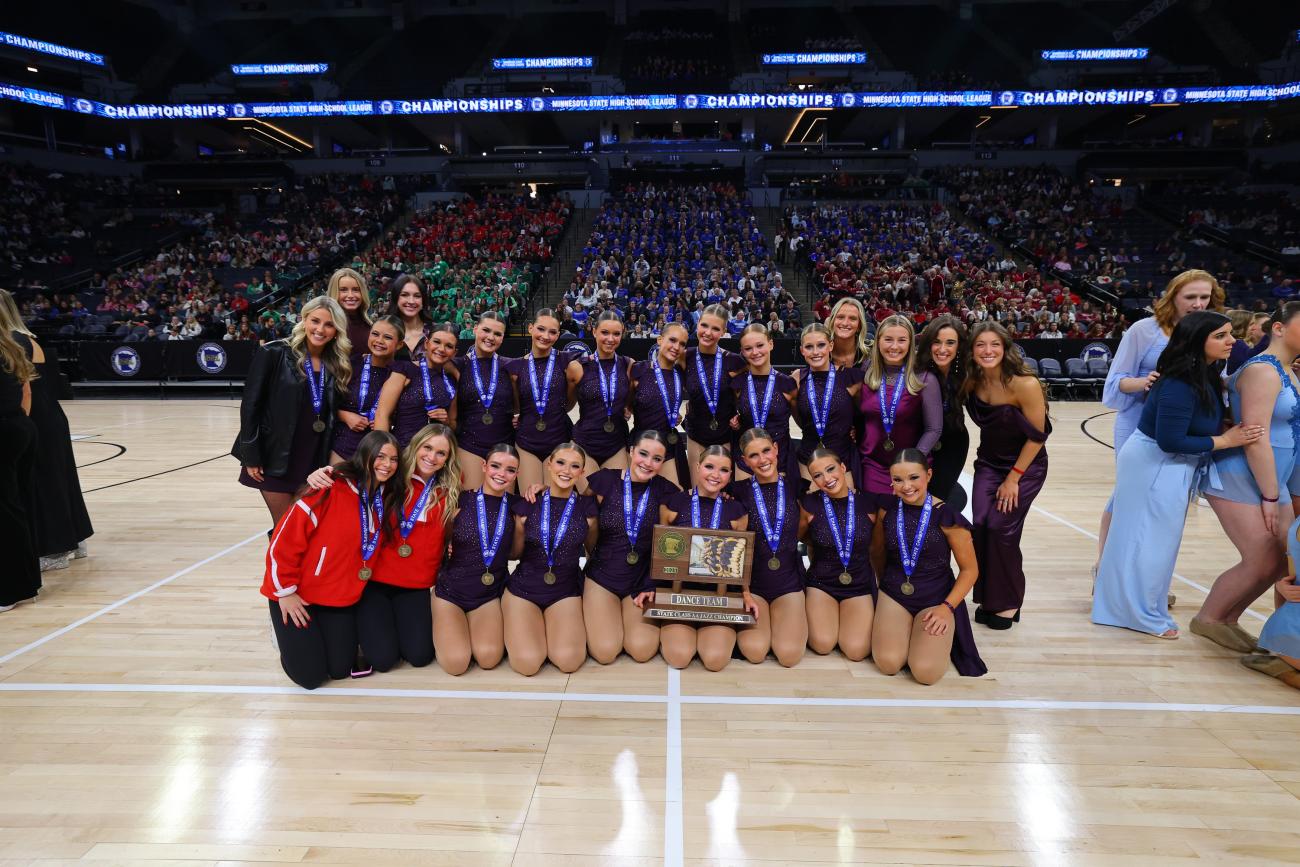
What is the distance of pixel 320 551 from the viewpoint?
3.46 m

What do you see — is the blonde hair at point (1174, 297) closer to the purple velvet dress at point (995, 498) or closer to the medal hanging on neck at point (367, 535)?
the purple velvet dress at point (995, 498)

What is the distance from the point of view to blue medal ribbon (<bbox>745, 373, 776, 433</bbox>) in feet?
14.2

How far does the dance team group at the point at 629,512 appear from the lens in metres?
3.57

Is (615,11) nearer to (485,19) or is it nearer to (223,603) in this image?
(485,19)

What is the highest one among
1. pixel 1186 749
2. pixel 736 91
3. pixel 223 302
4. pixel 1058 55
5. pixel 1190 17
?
pixel 1190 17

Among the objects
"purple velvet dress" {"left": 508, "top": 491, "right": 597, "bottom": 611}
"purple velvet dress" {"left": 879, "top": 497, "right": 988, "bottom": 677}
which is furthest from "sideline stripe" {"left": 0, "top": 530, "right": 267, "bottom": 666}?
"purple velvet dress" {"left": 879, "top": 497, "right": 988, "bottom": 677}

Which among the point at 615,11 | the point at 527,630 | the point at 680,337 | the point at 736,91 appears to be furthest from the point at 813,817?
the point at 615,11

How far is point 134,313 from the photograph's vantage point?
17.7 meters

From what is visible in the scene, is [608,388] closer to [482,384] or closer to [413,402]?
[482,384]

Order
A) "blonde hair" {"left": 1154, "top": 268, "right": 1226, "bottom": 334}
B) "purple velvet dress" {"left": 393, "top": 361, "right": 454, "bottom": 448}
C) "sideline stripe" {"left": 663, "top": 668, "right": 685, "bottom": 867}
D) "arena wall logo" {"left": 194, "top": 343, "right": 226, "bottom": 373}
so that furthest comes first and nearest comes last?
1. "arena wall logo" {"left": 194, "top": 343, "right": 226, "bottom": 373}
2. "purple velvet dress" {"left": 393, "top": 361, "right": 454, "bottom": 448}
3. "blonde hair" {"left": 1154, "top": 268, "right": 1226, "bottom": 334}
4. "sideline stripe" {"left": 663, "top": 668, "right": 685, "bottom": 867}

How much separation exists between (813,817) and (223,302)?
63.8 ft

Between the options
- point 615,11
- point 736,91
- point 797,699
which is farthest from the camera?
point 615,11

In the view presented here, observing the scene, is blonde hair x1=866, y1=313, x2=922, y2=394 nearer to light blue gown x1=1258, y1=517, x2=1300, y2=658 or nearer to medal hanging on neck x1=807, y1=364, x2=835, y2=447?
medal hanging on neck x1=807, y1=364, x2=835, y2=447

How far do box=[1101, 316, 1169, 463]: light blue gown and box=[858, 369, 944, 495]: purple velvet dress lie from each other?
3.46 feet
